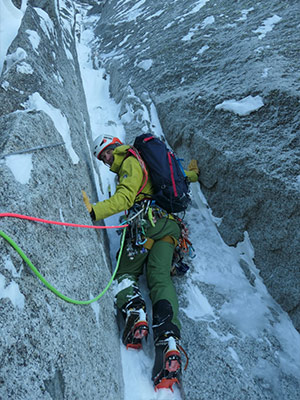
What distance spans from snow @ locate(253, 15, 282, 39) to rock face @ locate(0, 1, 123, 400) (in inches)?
189

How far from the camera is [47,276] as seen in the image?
171 cm

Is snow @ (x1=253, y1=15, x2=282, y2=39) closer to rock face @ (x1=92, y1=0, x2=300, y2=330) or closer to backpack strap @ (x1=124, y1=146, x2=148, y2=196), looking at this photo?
rock face @ (x1=92, y1=0, x2=300, y2=330)

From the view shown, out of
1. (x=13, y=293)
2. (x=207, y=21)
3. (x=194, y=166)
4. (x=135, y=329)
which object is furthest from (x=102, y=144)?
(x=207, y=21)

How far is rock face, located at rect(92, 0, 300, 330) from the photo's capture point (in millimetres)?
3230

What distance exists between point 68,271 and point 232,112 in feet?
11.7

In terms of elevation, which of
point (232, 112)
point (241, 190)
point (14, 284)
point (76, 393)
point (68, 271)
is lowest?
point (241, 190)

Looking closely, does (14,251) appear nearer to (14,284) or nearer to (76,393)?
(14,284)

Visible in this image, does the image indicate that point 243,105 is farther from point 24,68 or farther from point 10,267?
point 10,267

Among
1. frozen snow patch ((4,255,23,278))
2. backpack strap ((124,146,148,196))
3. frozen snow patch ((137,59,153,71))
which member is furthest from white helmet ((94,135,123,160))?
frozen snow patch ((137,59,153,71))

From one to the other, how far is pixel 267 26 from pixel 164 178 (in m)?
4.67

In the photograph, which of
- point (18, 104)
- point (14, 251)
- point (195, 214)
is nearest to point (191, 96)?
point (195, 214)

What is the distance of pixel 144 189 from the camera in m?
3.67

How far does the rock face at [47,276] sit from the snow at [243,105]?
2.66 m

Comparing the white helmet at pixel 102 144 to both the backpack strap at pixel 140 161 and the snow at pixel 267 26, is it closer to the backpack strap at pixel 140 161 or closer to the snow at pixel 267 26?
the backpack strap at pixel 140 161
